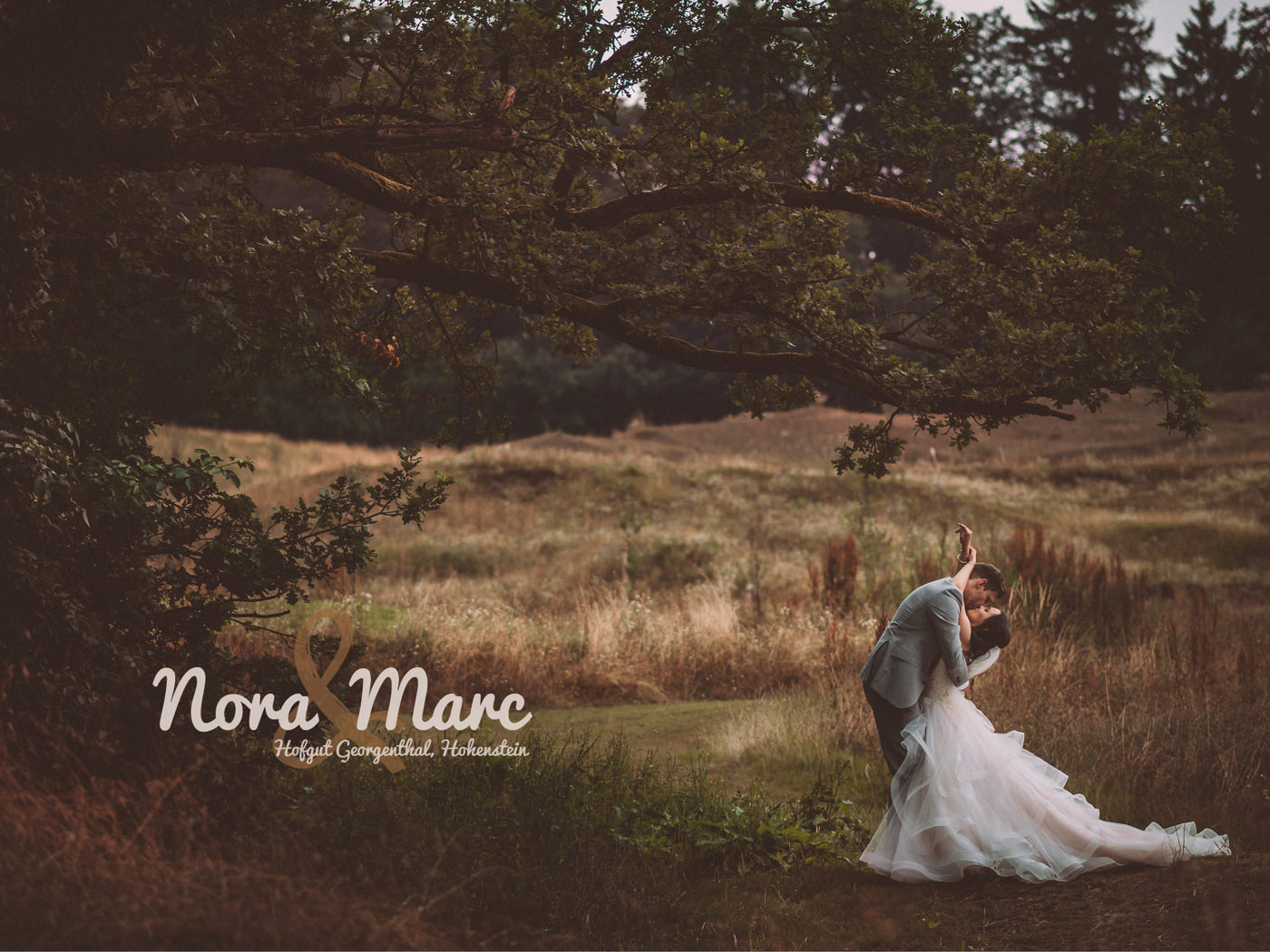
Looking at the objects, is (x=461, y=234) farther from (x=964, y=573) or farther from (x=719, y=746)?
(x=719, y=746)

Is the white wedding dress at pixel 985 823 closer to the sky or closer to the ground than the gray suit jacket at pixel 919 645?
closer to the ground

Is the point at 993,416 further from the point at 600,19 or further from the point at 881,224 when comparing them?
the point at 881,224

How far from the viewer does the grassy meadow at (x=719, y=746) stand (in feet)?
14.6

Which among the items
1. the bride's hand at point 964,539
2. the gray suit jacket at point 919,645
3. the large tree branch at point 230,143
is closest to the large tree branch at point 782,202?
the large tree branch at point 230,143

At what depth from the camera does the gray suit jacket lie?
5.60 m

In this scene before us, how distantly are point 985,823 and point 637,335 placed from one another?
3.70m

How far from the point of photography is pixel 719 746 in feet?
28.5

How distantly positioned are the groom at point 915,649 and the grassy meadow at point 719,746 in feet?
3.04

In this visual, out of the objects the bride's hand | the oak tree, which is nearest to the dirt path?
the bride's hand

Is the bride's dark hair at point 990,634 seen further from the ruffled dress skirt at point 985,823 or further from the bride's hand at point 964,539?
the ruffled dress skirt at point 985,823

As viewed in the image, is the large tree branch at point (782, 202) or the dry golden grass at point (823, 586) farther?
the dry golden grass at point (823, 586)

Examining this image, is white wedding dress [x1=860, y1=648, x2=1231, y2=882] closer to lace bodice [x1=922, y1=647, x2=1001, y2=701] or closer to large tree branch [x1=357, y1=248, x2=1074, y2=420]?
lace bodice [x1=922, y1=647, x2=1001, y2=701]

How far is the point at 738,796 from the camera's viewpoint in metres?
6.94

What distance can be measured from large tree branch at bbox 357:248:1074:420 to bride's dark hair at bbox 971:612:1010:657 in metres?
1.35
